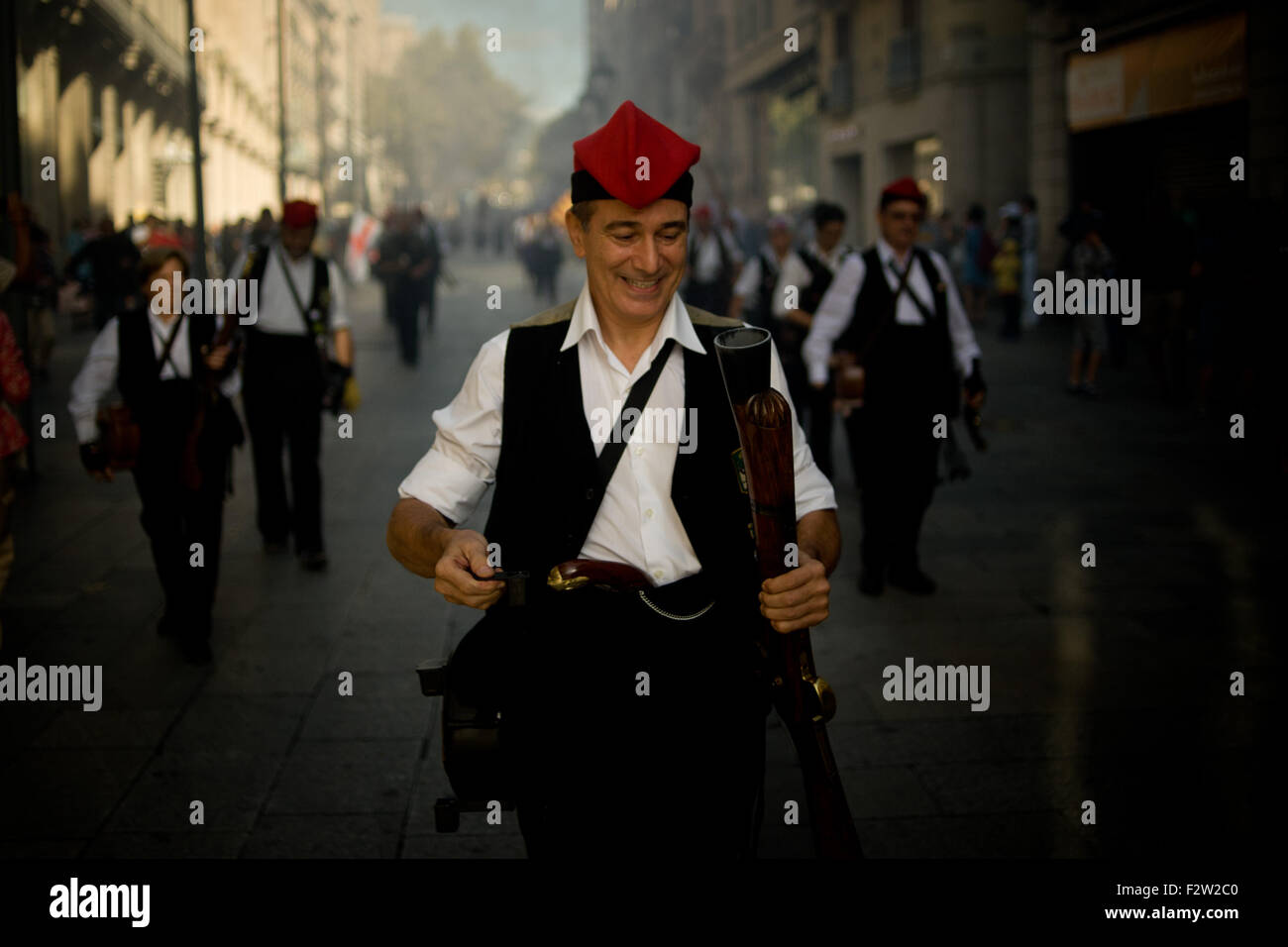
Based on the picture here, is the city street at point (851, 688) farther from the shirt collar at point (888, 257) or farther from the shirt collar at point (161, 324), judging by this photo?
the shirt collar at point (888, 257)

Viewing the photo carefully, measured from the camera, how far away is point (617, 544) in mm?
2549

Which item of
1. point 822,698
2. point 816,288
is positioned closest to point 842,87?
point 816,288

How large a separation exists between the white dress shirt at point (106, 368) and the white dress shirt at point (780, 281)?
405cm

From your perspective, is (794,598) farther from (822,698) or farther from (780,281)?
(780,281)

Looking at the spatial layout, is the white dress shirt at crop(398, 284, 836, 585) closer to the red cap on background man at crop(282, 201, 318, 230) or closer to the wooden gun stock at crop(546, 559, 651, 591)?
the wooden gun stock at crop(546, 559, 651, 591)

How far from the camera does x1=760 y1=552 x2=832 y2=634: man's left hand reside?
2.24 m

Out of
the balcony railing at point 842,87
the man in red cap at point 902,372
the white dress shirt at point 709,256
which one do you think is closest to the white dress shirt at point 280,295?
the man in red cap at point 902,372

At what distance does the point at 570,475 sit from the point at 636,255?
16.6 inches

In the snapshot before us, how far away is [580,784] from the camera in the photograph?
239 cm

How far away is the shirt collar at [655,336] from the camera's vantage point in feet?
8.48

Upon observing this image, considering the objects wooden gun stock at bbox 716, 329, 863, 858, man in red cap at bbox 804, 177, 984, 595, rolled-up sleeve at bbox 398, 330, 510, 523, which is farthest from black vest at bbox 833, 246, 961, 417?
wooden gun stock at bbox 716, 329, 863, 858

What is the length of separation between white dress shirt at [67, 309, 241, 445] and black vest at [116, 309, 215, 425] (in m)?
0.02

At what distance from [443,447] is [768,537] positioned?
28.7 inches

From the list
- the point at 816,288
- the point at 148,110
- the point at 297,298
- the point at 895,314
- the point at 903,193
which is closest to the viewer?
the point at 903,193
